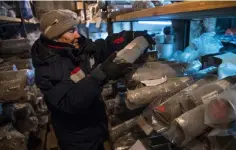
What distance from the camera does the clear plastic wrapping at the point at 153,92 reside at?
2.24ft

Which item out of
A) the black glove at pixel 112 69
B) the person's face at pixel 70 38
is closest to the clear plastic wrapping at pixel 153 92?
the black glove at pixel 112 69

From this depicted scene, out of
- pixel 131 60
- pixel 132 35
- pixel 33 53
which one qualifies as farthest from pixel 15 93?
pixel 131 60

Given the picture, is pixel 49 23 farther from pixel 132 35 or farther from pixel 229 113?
pixel 229 113

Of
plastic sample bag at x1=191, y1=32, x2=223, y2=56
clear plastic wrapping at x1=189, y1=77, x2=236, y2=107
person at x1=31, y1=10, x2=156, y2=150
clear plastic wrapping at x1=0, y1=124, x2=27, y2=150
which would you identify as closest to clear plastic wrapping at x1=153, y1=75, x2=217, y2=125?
clear plastic wrapping at x1=189, y1=77, x2=236, y2=107

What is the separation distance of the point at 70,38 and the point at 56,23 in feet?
0.40

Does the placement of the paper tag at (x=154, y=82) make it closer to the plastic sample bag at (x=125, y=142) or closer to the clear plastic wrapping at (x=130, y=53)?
the clear plastic wrapping at (x=130, y=53)

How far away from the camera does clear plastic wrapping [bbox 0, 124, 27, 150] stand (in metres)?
1.35

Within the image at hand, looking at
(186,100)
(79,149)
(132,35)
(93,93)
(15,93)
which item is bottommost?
(79,149)

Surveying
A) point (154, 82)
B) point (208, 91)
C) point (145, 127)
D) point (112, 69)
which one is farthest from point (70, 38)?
point (208, 91)

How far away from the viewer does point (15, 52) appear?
211 cm

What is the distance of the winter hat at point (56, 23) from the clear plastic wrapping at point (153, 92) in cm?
72

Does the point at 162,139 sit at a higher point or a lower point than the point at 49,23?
lower

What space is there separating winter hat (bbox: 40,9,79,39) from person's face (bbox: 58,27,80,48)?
28 millimetres

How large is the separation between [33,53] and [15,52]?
1.13 m
